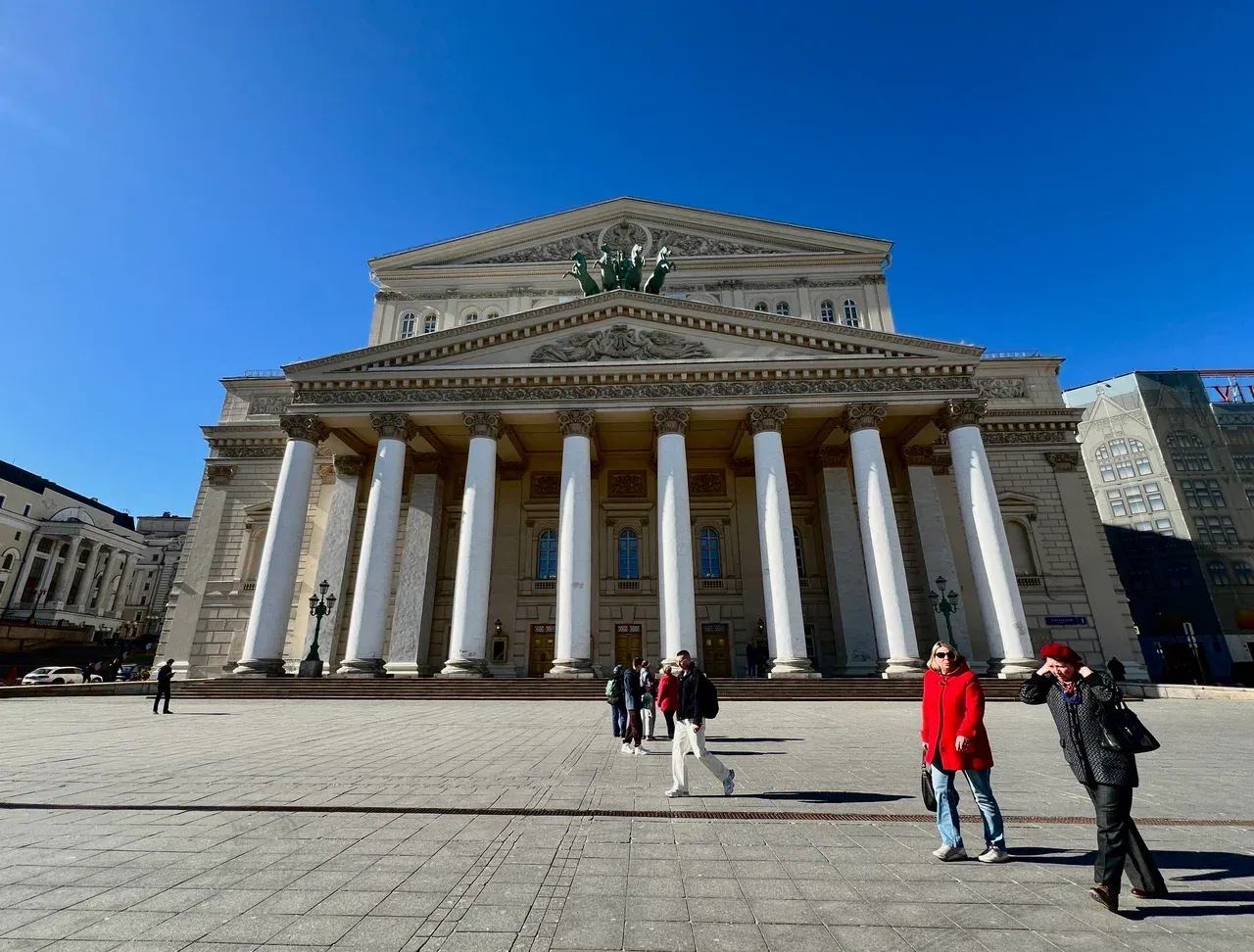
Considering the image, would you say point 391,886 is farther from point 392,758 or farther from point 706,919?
point 392,758

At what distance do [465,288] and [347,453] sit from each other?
1217 centimetres

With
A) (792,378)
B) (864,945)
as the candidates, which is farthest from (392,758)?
(792,378)

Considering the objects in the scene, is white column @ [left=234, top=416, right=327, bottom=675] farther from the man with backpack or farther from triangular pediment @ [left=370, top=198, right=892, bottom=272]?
the man with backpack

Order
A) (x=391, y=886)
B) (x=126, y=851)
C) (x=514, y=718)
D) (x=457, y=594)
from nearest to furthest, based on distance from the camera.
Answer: (x=391, y=886), (x=126, y=851), (x=514, y=718), (x=457, y=594)

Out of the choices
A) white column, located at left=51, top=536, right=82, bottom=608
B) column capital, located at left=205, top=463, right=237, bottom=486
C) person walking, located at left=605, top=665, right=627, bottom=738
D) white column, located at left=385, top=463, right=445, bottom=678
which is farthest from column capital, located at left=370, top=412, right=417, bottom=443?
white column, located at left=51, top=536, right=82, bottom=608

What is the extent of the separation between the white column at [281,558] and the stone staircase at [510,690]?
124 centimetres

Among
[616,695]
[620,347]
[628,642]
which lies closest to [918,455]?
[620,347]

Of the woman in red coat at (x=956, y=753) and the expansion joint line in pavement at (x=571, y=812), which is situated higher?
the woman in red coat at (x=956, y=753)

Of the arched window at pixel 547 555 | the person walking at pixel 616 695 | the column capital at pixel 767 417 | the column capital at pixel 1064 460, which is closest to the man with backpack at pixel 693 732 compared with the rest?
the person walking at pixel 616 695

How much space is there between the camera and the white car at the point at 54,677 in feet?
95.2

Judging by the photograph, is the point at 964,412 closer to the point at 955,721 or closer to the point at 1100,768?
the point at 955,721

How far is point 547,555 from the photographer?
28.0 m

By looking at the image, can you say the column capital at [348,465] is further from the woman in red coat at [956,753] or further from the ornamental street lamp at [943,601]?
the woman in red coat at [956,753]

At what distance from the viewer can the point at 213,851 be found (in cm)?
449
